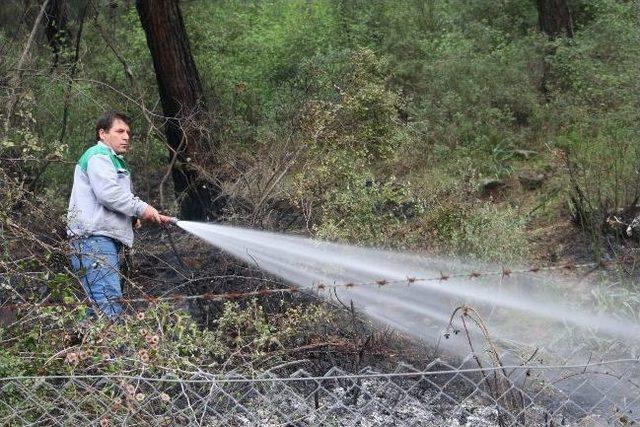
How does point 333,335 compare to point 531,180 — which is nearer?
point 333,335

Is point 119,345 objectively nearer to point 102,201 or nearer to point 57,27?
point 102,201

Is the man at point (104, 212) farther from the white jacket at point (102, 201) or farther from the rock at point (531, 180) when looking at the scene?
the rock at point (531, 180)

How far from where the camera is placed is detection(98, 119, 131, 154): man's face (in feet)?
20.4

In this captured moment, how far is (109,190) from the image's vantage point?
5953 mm

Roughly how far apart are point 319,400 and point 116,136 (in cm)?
219

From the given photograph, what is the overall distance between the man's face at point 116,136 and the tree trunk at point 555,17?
23.8 feet

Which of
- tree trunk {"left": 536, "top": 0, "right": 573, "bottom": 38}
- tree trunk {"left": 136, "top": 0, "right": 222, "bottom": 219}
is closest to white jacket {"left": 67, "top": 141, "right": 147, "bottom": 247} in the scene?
tree trunk {"left": 136, "top": 0, "right": 222, "bottom": 219}

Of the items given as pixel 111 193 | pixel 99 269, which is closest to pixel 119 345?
pixel 99 269

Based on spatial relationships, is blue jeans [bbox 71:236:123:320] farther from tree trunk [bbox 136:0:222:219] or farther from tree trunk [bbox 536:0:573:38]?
tree trunk [bbox 536:0:573:38]

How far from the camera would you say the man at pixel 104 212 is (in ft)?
19.4

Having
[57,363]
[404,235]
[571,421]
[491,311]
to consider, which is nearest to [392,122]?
[404,235]

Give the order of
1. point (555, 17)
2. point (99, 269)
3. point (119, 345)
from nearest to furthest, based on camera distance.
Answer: point (119, 345)
point (99, 269)
point (555, 17)

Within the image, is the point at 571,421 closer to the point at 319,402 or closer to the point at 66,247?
the point at 319,402

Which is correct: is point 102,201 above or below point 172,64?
below
